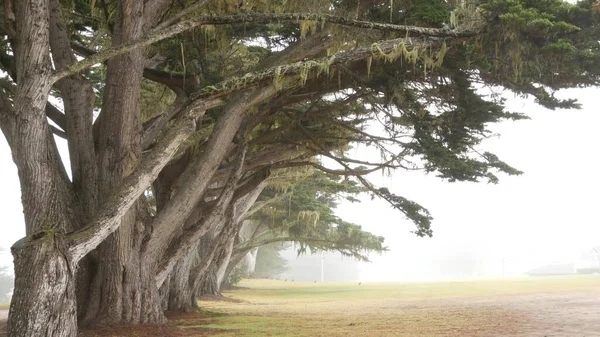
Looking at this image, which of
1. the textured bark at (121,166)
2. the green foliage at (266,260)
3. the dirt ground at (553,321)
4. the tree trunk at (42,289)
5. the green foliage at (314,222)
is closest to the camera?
the tree trunk at (42,289)

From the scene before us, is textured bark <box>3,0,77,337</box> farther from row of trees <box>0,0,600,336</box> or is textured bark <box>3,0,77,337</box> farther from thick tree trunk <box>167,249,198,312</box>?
thick tree trunk <box>167,249,198,312</box>

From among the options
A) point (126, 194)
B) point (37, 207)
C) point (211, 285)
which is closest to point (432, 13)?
point (126, 194)

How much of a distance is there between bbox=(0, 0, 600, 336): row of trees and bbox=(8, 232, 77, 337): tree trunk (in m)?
0.02

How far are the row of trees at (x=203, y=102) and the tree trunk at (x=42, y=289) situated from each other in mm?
15

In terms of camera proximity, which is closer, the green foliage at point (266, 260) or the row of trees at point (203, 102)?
the row of trees at point (203, 102)

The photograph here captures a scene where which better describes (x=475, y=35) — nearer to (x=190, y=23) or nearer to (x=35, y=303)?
(x=190, y=23)

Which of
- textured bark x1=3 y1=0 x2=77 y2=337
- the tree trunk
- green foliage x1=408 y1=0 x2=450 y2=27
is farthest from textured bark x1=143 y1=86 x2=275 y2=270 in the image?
green foliage x1=408 y1=0 x2=450 y2=27

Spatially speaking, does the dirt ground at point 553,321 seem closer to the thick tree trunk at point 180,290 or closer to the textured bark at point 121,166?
the textured bark at point 121,166

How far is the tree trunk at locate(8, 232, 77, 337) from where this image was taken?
6082 millimetres

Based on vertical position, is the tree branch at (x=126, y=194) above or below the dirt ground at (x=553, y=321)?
above

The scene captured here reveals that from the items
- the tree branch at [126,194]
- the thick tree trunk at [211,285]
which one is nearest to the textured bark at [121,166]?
the tree branch at [126,194]

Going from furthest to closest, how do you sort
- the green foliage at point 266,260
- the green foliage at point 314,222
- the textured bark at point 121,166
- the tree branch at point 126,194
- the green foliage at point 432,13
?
the green foliage at point 266,260, the green foliage at point 314,222, the textured bark at point 121,166, the green foliage at point 432,13, the tree branch at point 126,194

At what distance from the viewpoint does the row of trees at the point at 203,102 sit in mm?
6668

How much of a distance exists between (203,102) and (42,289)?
2951mm
